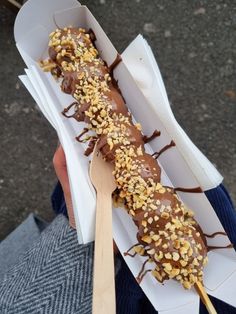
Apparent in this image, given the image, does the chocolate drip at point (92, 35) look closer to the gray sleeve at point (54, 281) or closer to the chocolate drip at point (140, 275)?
the gray sleeve at point (54, 281)

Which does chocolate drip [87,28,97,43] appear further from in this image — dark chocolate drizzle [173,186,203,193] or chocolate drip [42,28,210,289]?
dark chocolate drizzle [173,186,203,193]

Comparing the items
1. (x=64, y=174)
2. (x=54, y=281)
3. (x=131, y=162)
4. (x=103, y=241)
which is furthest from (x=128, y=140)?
(x=54, y=281)

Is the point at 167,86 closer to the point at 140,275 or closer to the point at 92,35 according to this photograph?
the point at 92,35

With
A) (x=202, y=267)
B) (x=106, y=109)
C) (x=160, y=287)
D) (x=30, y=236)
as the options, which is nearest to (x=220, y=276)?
(x=202, y=267)

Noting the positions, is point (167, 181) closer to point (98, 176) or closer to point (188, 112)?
point (98, 176)

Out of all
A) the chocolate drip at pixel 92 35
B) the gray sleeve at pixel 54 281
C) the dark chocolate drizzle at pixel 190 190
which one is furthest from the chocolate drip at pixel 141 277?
the chocolate drip at pixel 92 35

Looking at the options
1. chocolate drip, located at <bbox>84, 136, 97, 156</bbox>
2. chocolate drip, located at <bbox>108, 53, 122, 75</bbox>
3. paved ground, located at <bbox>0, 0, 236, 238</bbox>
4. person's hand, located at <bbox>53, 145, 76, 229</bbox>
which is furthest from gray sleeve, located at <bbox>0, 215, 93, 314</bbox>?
paved ground, located at <bbox>0, 0, 236, 238</bbox>
